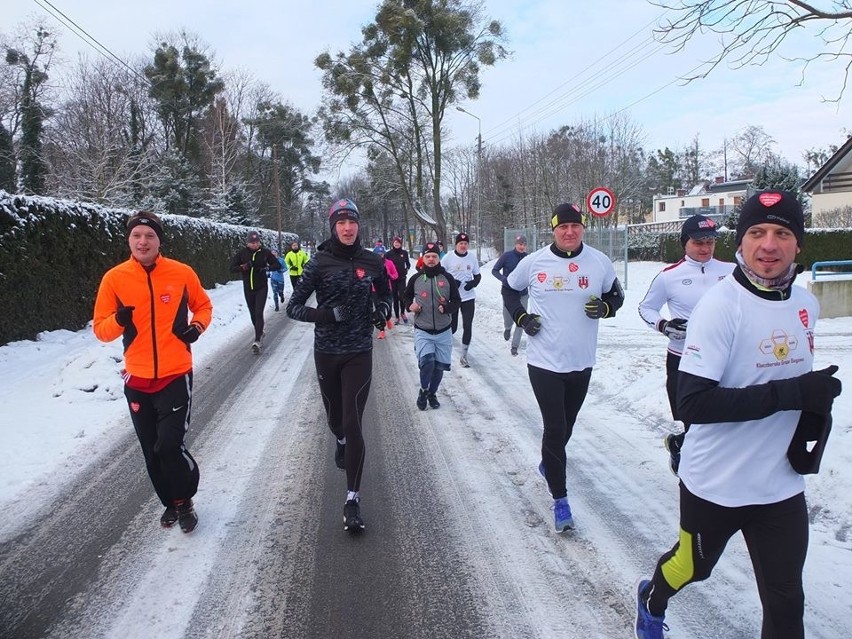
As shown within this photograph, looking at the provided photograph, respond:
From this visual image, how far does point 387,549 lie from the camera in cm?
337

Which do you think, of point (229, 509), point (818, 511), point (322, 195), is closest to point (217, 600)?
point (229, 509)

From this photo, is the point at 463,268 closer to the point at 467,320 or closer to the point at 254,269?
the point at 467,320

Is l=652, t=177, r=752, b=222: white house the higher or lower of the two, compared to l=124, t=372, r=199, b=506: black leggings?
higher

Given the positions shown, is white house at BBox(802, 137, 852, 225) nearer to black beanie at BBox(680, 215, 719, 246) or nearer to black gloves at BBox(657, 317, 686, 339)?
black beanie at BBox(680, 215, 719, 246)

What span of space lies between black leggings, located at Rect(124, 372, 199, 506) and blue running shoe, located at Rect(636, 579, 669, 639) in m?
2.79

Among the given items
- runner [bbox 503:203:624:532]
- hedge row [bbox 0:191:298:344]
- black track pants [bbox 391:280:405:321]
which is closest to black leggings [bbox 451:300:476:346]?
black track pants [bbox 391:280:405:321]

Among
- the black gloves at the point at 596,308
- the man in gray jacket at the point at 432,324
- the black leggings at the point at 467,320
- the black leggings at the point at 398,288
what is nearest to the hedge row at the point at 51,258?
the black leggings at the point at 398,288

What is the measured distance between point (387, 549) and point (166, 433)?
1.55m

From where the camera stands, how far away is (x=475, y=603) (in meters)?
2.83

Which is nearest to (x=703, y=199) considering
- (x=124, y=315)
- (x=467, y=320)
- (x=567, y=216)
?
(x=467, y=320)

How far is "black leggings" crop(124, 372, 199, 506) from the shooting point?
3.45 metres

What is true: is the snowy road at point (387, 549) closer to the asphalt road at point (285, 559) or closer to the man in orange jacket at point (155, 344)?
the asphalt road at point (285, 559)

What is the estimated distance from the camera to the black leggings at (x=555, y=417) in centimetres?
356

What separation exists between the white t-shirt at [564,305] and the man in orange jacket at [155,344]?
89.9 inches
